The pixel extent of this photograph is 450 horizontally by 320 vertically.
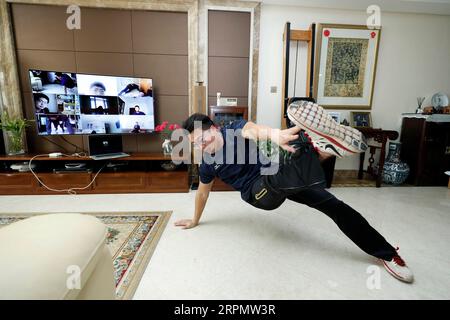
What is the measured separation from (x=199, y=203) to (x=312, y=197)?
793 millimetres

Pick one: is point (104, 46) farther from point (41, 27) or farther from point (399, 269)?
point (399, 269)

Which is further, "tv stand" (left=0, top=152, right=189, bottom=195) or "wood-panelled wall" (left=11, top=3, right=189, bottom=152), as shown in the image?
"wood-panelled wall" (left=11, top=3, right=189, bottom=152)

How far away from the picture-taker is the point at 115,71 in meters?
2.93

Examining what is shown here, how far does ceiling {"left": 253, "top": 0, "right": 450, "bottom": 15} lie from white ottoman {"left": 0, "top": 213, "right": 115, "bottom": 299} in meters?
3.25

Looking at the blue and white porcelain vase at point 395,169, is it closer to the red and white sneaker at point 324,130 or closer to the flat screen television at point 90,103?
the red and white sneaker at point 324,130

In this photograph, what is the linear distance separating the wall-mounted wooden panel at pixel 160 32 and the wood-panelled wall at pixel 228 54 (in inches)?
14.1

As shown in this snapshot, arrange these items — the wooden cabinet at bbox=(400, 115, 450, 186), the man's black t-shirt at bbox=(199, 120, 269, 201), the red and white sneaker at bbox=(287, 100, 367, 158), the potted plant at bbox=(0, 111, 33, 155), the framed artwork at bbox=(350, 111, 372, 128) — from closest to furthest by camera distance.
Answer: the red and white sneaker at bbox=(287, 100, 367, 158) < the man's black t-shirt at bbox=(199, 120, 269, 201) < the potted plant at bbox=(0, 111, 33, 155) < the wooden cabinet at bbox=(400, 115, 450, 186) < the framed artwork at bbox=(350, 111, 372, 128)

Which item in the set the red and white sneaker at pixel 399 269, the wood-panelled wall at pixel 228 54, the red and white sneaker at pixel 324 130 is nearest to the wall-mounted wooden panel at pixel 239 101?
the wood-panelled wall at pixel 228 54

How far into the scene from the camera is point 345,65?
3.20 metres

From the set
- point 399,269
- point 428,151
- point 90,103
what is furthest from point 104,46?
point 428,151

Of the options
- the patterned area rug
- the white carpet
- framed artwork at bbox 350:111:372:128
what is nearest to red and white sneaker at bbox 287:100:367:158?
the white carpet

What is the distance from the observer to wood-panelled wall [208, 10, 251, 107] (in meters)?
2.93

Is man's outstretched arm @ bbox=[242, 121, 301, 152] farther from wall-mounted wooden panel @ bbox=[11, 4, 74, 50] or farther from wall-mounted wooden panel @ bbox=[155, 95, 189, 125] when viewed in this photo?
wall-mounted wooden panel @ bbox=[11, 4, 74, 50]

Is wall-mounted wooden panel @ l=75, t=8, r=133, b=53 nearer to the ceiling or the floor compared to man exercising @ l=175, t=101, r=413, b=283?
nearer to the ceiling
